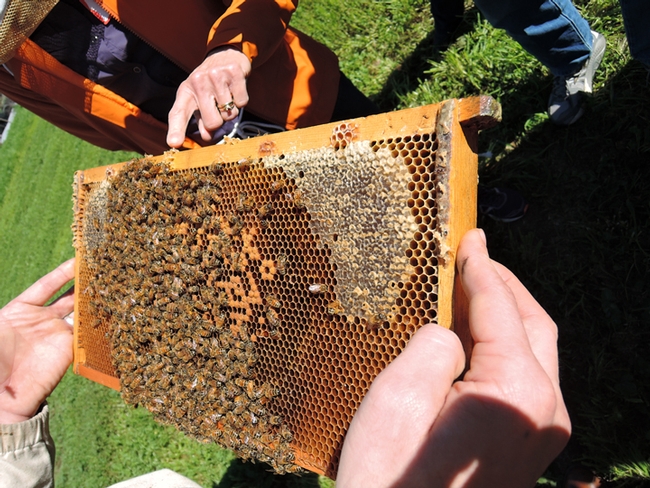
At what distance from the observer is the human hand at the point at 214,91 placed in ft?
6.89

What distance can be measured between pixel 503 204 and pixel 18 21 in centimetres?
326

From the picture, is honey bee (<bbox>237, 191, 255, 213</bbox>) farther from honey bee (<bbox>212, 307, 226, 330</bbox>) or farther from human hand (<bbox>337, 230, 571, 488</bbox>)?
human hand (<bbox>337, 230, 571, 488</bbox>)

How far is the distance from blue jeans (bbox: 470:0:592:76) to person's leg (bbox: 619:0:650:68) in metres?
0.54

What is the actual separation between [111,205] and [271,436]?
185cm

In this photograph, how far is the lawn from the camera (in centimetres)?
277

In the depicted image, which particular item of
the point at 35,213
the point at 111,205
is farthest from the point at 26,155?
the point at 111,205

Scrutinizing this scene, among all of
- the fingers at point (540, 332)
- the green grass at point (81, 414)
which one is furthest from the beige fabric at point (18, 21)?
the green grass at point (81, 414)

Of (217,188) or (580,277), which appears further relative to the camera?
(580,277)

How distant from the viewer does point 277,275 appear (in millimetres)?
2033

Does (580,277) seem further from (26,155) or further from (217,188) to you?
(26,155)

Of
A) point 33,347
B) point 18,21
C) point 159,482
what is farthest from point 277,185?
point 33,347

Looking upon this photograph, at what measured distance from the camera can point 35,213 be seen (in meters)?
10.6

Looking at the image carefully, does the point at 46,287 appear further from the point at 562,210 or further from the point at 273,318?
the point at 562,210

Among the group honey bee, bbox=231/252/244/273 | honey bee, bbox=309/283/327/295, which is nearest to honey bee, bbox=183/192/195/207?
honey bee, bbox=231/252/244/273
